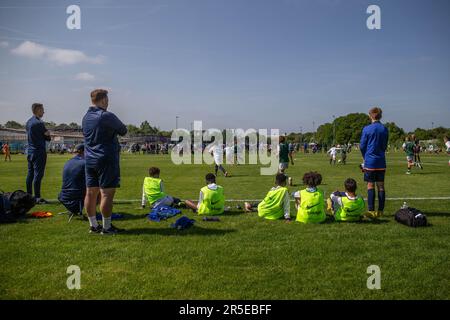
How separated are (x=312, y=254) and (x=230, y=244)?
4.43ft

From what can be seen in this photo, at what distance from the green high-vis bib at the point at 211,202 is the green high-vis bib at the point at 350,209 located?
271cm

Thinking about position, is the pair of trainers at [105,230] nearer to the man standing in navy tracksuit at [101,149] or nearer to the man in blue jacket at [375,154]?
the man standing in navy tracksuit at [101,149]

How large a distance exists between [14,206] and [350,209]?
7.38 meters

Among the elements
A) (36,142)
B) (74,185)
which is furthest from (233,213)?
(36,142)

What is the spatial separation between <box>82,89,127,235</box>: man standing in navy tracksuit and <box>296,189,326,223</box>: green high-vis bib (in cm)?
377

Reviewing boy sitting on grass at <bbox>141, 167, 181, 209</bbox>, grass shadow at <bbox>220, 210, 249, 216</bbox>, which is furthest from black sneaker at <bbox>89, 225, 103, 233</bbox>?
grass shadow at <bbox>220, 210, 249, 216</bbox>

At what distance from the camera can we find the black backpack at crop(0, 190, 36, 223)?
301 inches

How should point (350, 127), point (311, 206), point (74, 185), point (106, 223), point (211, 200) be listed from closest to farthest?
point (106, 223), point (311, 206), point (74, 185), point (211, 200), point (350, 127)

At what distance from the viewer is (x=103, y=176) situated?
6.19 meters

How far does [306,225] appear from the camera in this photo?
725 centimetres

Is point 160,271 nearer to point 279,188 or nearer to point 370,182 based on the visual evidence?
point 279,188

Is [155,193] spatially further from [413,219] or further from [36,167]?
[413,219]
